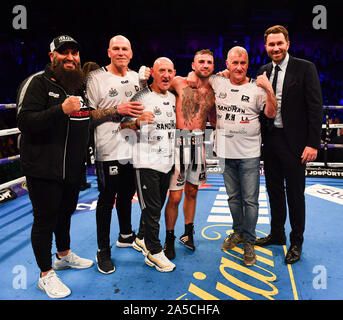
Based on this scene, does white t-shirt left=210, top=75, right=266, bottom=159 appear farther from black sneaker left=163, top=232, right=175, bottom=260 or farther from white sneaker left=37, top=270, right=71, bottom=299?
white sneaker left=37, top=270, right=71, bottom=299

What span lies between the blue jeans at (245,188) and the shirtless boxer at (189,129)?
0.24m

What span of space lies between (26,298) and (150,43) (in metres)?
9.52

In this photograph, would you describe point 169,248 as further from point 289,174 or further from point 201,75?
point 201,75

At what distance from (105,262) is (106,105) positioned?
44.7 inches

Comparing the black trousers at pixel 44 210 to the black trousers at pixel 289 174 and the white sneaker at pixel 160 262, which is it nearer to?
the white sneaker at pixel 160 262

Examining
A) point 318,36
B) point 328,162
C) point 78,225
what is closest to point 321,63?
point 318,36

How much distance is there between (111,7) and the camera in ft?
24.3

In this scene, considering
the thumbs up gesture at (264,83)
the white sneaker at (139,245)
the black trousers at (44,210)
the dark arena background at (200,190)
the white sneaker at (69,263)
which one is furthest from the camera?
the white sneaker at (139,245)

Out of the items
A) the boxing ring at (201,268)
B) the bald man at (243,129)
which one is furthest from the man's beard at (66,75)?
the boxing ring at (201,268)

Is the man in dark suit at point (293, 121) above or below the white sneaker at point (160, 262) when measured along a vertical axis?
above

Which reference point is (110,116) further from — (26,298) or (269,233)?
(269,233)

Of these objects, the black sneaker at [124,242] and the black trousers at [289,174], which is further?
the black sneaker at [124,242]

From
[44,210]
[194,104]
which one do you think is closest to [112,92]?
[194,104]

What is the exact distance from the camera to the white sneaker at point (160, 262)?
82.9 inches
